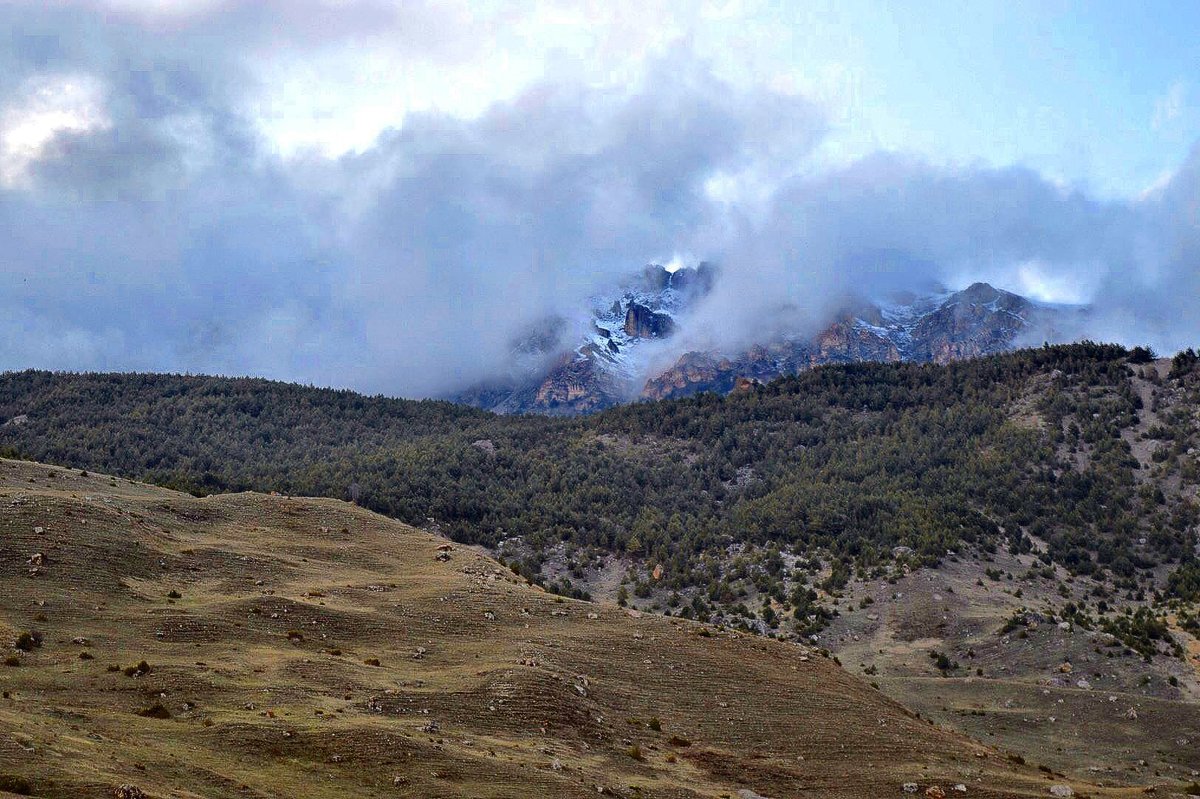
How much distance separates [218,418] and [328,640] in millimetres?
162555

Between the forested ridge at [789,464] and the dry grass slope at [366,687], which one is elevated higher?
the forested ridge at [789,464]

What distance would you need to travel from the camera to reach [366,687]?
3794 cm

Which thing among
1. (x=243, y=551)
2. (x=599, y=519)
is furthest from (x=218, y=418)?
(x=243, y=551)

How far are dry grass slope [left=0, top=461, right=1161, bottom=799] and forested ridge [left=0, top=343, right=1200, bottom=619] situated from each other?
6562 centimetres

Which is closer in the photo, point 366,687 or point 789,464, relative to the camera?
point 366,687

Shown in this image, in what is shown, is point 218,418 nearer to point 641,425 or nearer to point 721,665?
point 641,425

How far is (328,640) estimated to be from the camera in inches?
1727

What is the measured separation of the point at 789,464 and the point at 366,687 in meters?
129

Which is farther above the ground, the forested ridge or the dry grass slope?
the forested ridge

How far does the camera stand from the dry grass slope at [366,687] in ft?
99.6

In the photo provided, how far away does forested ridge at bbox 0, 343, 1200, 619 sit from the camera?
126938 mm

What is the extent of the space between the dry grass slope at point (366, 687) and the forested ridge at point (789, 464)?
215 ft

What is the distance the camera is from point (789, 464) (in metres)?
162

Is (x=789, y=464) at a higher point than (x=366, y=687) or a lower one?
higher
